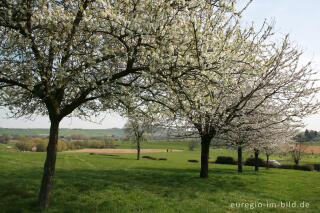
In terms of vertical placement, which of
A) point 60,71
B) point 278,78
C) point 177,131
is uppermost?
point 278,78

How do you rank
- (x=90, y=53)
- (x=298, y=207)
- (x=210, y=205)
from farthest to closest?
1. (x=298, y=207)
2. (x=210, y=205)
3. (x=90, y=53)

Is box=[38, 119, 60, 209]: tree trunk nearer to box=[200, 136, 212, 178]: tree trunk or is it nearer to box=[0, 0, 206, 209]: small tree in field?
box=[0, 0, 206, 209]: small tree in field

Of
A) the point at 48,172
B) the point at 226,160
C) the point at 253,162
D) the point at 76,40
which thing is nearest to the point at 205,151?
the point at 48,172

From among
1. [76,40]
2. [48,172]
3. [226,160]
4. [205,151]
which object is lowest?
[226,160]

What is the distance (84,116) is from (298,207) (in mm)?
12167

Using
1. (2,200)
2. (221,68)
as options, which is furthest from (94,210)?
(221,68)

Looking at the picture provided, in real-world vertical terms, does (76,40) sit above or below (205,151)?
above

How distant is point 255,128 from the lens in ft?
52.1

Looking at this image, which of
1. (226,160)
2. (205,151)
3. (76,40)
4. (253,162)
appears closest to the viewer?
(76,40)

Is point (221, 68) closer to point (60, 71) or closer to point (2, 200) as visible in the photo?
point (60, 71)

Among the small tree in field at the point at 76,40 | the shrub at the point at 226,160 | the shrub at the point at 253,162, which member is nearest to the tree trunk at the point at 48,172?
the small tree in field at the point at 76,40

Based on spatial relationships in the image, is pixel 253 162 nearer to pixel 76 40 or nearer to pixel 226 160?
pixel 226 160

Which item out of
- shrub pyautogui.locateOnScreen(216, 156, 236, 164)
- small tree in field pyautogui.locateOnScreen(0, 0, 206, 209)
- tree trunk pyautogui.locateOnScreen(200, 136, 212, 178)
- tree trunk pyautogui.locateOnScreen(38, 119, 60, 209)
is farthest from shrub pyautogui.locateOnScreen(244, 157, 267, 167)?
tree trunk pyautogui.locateOnScreen(38, 119, 60, 209)

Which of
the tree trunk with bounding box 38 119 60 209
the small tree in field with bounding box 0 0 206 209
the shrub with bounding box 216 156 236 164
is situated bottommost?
the shrub with bounding box 216 156 236 164
